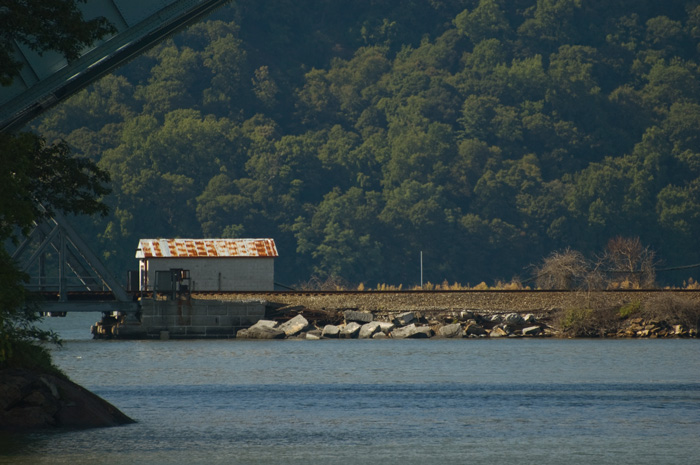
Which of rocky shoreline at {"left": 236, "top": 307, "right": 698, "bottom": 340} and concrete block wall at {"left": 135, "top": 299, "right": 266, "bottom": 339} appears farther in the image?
rocky shoreline at {"left": 236, "top": 307, "right": 698, "bottom": 340}

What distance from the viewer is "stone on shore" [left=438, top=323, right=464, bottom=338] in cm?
5319

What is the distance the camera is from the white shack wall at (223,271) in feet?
190

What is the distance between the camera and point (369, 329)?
53.8 m

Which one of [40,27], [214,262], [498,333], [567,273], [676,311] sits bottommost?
[498,333]

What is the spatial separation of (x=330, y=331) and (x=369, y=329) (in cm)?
160

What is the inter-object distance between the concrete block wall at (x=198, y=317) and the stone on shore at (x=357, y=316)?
375 centimetres

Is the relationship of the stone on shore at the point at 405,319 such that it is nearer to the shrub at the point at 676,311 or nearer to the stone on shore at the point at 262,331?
the stone on shore at the point at 262,331

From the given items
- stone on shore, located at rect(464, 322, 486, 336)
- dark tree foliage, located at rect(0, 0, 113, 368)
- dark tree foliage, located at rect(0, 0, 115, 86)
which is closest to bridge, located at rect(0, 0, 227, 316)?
dark tree foliage, located at rect(0, 0, 113, 368)

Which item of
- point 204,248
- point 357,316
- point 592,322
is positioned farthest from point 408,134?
point 592,322

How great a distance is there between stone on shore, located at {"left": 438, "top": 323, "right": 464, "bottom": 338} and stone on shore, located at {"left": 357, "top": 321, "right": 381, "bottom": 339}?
2.67 meters

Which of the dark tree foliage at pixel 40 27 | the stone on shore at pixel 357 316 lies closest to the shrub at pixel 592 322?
the stone on shore at pixel 357 316

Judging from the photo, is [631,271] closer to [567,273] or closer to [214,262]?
[567,273]

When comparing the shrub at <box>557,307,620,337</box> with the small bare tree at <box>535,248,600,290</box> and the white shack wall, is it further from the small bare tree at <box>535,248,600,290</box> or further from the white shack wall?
the white shack wall

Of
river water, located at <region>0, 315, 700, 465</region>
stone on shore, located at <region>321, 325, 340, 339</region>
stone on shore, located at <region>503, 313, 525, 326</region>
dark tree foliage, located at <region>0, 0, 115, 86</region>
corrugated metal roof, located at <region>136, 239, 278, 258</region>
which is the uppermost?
dark tree foliage, located at <region>0, 0, 115, 86</region>
